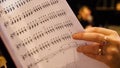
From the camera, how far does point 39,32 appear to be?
0.96 metres

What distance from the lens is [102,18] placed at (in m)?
5.41

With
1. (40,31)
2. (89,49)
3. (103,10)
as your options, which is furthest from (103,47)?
(103,10)

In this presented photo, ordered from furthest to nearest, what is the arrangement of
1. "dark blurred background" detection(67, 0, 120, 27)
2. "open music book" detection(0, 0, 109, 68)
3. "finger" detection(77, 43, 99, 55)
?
1. "dark blurred background" detection(67, 0, 120, 27)
2. "finger" detection(77, 43, 99, 55)
3. "open music book" detection(0, 0, 109, 68)

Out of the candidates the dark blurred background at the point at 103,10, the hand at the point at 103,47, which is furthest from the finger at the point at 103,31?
the dark blurred background at the point at 103,10

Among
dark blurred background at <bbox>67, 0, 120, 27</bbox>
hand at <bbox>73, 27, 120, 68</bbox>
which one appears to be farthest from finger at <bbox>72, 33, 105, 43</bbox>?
dark blurred background at <bbox>67, 0, 120, 27</bbox>

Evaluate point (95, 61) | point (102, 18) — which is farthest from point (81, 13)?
point (95, 61)

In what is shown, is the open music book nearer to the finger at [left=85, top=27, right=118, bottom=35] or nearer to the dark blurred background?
the finger at [left=85, top=27, right=118, bottom=35]

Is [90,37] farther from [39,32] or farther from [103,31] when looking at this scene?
[39,32]

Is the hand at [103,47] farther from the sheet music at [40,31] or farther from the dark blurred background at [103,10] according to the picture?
the dark blurred background at [103,10]

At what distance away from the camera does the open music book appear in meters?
0.92

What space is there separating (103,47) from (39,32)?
0.25 metres

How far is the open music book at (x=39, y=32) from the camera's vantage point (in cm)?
92

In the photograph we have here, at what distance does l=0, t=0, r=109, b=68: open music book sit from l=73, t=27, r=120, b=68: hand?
34mm

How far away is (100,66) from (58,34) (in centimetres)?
22
